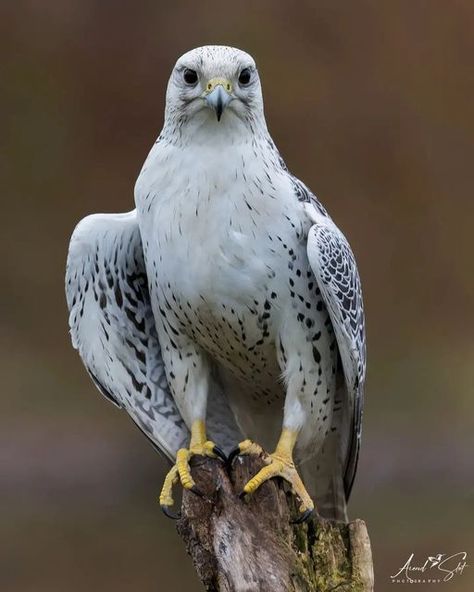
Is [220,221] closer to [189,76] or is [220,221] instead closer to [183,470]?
[189,76]

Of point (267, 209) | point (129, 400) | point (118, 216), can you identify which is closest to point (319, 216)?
point (267, 209)

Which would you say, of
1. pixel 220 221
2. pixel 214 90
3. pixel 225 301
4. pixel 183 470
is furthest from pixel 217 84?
pixel 183 470

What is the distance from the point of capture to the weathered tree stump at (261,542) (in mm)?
2076

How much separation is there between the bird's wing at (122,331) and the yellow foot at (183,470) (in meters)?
0.12

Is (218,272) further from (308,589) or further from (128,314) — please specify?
(308,589)

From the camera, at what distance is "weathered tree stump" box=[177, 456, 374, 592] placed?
6.81 feet

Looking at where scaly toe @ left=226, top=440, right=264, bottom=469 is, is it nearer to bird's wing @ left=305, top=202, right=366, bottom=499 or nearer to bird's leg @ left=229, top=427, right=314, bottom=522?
bird's leg @ left=229, top=427, right=314, bottom=522

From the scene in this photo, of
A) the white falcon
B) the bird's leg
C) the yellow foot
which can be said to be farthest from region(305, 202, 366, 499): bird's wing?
the yellow foot

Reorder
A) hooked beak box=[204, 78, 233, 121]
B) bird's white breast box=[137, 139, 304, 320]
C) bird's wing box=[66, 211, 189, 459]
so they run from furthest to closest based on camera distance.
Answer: bird's wing box=[66, 211, 189, 459] → bird's white breast box=[137, 139, 304, 320] → hooked beak box=[204, 78, 233, 121]

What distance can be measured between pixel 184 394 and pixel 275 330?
27 cm

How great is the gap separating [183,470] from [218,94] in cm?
74

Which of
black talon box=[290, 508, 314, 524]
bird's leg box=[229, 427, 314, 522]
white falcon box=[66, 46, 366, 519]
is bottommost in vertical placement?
black talon box=[290, 508, 314, 524]

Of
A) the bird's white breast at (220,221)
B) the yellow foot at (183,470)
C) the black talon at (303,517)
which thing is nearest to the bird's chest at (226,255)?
the bird's white breast at (220,221)

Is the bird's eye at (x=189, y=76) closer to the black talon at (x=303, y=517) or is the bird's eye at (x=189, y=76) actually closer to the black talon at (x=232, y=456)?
the black talon at (x=232, y=456)
